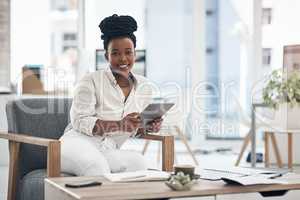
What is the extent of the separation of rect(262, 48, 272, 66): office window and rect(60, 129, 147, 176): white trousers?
4.74 meters

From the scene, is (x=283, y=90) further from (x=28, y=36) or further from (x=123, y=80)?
(x=28, y=36)

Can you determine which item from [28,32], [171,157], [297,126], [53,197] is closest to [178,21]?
[28,32]

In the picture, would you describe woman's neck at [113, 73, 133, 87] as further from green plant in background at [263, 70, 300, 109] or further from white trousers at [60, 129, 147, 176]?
green plant in background at [263, 70, 300, 109]

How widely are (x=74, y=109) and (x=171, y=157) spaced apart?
0.59 metres

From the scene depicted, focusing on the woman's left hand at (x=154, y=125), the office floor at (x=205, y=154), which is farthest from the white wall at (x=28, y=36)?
the woman's left hand at (x=154, y=125)

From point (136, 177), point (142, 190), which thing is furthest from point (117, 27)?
point (142, 190)

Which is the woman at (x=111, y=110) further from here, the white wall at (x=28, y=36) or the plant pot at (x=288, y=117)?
the white wall at (x=28, y=36)

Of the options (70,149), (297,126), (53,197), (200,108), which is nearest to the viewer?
(53,197)

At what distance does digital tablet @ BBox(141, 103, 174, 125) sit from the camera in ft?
9.87

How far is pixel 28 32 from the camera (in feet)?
24.6

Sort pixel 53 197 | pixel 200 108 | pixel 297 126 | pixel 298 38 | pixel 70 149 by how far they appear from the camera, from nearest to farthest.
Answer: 1. pixel 53 197
2. pixel 70 149
3. pixel 297 126
4. pixel 298 38
5. pixel 200 108

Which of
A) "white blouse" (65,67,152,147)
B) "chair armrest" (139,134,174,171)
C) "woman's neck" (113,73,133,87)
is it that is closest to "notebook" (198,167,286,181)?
"chair armrest" (139,134,174,171)

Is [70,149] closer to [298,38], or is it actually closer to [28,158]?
[28,158]

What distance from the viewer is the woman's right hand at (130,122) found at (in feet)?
10.0
